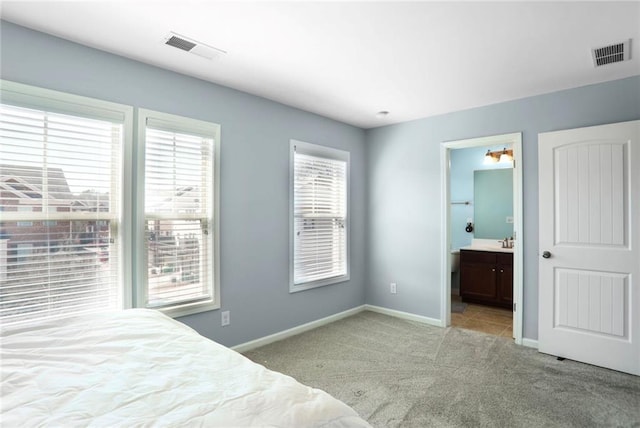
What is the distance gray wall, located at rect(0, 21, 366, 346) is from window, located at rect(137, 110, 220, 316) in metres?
0.11

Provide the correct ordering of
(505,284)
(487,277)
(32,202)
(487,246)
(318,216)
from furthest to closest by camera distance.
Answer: (487,246) < (487,277) < (505,284) < (318,216) < (32,202)

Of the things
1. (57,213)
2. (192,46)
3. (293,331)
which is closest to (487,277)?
(293,331)

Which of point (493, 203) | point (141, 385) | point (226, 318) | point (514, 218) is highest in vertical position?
point (493, 203)

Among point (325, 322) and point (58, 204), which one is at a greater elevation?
point (58, 204)

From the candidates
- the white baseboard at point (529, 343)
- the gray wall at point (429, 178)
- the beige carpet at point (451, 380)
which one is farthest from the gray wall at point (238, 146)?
the white baseboard at point (529, 343)

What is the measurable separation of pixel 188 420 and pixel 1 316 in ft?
6.04

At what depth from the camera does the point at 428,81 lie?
9.93 ft

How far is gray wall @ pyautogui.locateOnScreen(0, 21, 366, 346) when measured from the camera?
2244 mm

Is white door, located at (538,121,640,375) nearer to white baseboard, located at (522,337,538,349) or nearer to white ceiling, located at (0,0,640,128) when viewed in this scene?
white baseboard, located at (522,337,538,349)

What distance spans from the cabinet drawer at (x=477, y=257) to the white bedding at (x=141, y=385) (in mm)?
4285

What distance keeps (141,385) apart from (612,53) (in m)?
3.57

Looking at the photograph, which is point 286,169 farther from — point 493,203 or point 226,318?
point 493,203

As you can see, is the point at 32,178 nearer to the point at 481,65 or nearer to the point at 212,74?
the point at 212,74

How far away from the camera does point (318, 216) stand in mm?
4055
